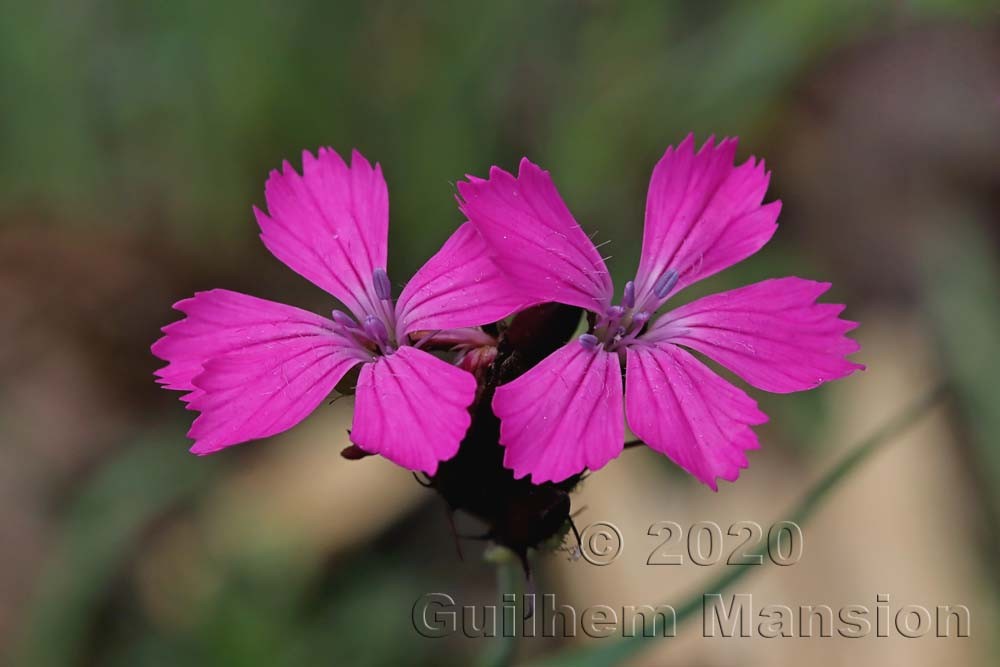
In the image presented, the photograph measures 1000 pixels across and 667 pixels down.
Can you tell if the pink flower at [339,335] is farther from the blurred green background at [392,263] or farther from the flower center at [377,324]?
the blurred green background at [392,263]

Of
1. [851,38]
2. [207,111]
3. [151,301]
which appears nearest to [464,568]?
[151,301]

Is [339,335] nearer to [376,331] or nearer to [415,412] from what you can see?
[376,331]

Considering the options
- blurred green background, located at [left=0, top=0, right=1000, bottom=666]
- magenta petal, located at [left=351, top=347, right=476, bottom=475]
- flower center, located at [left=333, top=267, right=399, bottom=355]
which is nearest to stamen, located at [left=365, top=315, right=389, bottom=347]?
flower center, located at [left=333, top=267, right=399, bottom=355]

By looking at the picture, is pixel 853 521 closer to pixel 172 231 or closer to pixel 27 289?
pixel 172 231

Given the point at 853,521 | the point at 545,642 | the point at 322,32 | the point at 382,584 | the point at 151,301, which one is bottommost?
the point at 545,642

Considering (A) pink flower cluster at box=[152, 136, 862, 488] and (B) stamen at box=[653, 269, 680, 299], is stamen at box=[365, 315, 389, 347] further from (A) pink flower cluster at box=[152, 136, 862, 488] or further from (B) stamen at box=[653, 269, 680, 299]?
(B) stamen at box=[653, 269, 680, 299]

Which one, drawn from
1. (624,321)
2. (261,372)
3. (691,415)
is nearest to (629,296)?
(624,321)

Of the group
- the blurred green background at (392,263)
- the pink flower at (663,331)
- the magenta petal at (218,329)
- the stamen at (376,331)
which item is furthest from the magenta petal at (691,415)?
the blurred green background at (392,263)

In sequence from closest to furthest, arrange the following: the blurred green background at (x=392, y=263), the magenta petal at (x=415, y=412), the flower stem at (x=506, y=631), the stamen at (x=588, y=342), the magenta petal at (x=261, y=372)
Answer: the magenta petal at (x=415, y=412) → the magenta petal at (x=261, y=372) → the stamen at (x=588, y=342) → the flower stem at (x=506, y=631) → the blurred green background at (x=392, y=263)
